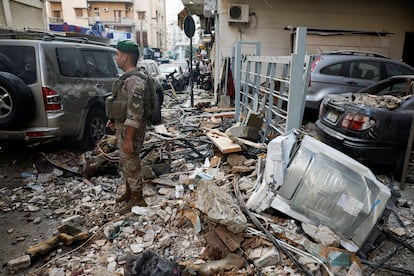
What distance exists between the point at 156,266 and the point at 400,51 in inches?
469

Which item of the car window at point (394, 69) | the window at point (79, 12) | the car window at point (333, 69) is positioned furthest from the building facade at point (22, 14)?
the window at point (79, 12)

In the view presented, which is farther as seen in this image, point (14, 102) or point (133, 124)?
point (14, 102)

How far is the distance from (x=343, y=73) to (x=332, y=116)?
3135 millimetres

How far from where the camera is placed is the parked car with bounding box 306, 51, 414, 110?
254 inches

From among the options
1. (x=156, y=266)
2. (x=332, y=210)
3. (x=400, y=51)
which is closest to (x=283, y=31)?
(x=400, y=51)

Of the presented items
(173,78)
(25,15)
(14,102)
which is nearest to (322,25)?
(173,78)

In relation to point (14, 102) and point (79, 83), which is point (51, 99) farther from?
point (79, 83)

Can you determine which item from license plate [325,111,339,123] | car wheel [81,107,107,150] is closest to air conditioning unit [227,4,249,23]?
car wheel [81,107,107,150]

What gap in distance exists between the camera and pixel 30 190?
3840 millimetres

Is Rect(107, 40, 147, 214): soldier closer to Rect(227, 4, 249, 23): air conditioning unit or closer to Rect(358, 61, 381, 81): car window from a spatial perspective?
Rect(358, 61, 381, 81): car window

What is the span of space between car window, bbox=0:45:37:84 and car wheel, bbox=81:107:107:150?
1121mm

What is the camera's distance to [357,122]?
3.52 meters

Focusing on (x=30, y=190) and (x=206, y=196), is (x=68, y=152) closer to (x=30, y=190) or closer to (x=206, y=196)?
(x=30, y=190)

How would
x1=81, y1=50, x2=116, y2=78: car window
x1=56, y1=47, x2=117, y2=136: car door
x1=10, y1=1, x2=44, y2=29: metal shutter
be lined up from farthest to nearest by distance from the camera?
x1=10, y1=1, x2=44, y2=29: metal shutter
x1=81, y1=50, x2=116, y2=78: car window
x1=56, y1=47, x2=117, y2=136: car door
